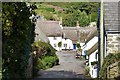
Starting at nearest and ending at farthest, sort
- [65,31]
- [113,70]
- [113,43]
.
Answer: [113,70], [113,43], [65,31]

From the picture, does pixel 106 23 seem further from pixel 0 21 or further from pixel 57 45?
pixel 57 45

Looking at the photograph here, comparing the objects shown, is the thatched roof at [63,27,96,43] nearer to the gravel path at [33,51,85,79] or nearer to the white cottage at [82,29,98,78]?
the white cottage at [82,29,98,78]

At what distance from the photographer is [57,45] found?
62625mm

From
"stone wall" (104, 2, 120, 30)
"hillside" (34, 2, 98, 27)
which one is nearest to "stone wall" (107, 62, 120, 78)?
"stone wall" (104, 2, 120, 30)

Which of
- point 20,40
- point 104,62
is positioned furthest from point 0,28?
point 104,62

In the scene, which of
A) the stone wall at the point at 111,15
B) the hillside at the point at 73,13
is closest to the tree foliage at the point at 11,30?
the stone wall at the point at 111,15

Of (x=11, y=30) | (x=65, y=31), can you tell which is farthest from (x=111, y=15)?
(x=65, y=31)

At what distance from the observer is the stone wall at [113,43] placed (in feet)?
51.4

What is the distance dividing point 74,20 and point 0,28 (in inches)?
2754

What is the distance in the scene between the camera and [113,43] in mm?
15703

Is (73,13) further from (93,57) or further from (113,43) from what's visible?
(113,43)

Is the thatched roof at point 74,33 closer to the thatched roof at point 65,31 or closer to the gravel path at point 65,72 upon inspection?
the thatched roof at point 65,31

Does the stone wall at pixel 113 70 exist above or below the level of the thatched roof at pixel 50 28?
below

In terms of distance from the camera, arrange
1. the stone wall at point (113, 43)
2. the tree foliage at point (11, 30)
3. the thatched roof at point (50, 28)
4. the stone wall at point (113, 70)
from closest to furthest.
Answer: the tree foliage at point (11, 30), the stone wall at point (113, 70), the stone wall at point (113, 43), the thatched roof at point (50, 28)
